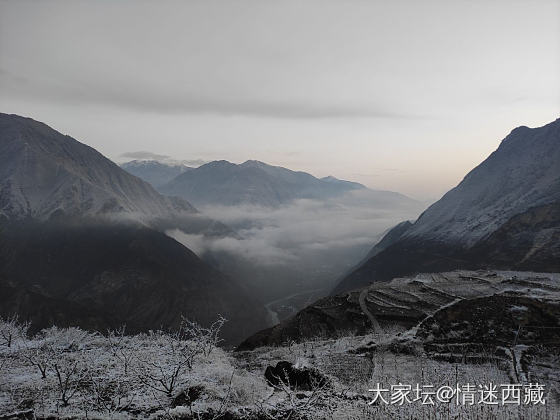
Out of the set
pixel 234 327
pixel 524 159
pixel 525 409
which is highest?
pixel 524 159

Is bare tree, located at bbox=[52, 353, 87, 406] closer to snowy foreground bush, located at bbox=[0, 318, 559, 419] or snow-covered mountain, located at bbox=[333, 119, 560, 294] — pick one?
snowy foreground bush, located at bbox=[0, 318, 559, 419]

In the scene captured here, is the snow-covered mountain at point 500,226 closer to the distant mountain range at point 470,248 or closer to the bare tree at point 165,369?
the distant mountain range at point 470,248

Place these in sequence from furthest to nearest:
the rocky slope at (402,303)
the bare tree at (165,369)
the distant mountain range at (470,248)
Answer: the distant mountain range at (470,248) < the rocky slope at (402,303) < the bare tree at (165,369)

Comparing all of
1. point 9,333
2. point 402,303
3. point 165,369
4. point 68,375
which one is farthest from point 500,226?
point 68,375

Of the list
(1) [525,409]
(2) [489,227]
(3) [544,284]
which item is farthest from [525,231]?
(1) [525,409]

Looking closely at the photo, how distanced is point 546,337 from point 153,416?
1509 inches

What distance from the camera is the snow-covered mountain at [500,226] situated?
114m

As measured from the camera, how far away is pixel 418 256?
521ft

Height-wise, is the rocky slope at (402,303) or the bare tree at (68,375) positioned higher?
the bare tree at (68,375)

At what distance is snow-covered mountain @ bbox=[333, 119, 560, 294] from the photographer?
372 ft

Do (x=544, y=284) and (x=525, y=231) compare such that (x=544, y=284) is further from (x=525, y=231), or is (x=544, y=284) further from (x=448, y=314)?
(x=525, y=231)

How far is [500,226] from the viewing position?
14050cm

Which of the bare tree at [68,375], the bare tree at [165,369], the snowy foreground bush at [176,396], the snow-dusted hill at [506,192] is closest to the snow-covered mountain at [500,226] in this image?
the snow-dusted hill at [506,192]

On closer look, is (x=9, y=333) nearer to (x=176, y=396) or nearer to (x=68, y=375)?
(x=68, y=375)
